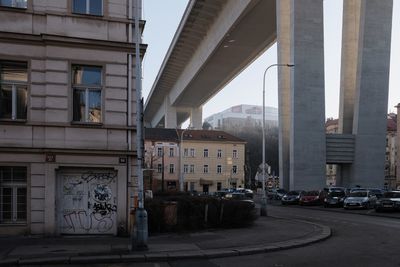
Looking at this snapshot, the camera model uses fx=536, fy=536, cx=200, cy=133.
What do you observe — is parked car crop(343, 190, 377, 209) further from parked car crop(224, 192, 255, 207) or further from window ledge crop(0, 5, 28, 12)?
window ledge crop(0, 5, 28, 12)

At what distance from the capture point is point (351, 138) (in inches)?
2149

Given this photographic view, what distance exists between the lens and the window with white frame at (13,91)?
703 inches

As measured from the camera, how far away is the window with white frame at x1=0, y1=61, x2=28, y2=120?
703 inches

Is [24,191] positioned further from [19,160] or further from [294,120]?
[294,120]

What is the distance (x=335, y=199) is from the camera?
43812 mm

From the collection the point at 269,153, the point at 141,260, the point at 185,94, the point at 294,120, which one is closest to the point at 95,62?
the point at 141,260

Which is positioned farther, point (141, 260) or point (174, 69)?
point (174, 69)

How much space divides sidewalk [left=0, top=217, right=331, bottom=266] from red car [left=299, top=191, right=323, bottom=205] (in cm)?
2806

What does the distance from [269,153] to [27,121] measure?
115726 mm

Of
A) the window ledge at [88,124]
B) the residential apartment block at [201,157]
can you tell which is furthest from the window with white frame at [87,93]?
the residential apartment block at [201,157]

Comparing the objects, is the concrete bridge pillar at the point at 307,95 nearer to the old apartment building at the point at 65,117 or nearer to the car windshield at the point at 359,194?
the car windshield at the point at 359,194

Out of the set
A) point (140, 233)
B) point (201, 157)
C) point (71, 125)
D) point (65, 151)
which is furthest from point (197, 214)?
point (201, 157)

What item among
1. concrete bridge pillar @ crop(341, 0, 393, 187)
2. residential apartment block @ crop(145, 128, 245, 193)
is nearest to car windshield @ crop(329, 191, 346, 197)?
concrete bridge pillar @ crop(341, 0, 393, 187)

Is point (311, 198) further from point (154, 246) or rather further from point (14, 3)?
point (14, 3)
